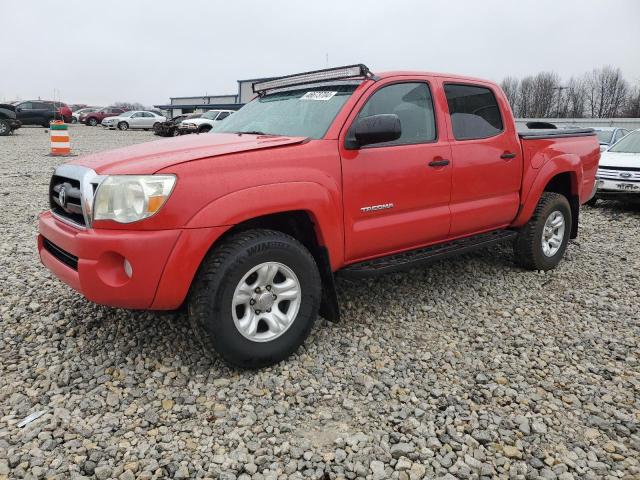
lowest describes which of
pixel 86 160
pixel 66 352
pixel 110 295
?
pixel 66 352

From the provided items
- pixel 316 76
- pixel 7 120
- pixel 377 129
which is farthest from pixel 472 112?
pixel 7 120

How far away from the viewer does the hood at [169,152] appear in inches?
108

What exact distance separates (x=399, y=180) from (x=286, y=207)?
969mm

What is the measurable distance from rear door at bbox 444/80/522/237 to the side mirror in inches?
36.4

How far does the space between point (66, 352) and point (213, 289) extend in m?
1.23

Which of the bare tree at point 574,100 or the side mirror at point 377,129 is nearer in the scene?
the side mirror at point 377,129

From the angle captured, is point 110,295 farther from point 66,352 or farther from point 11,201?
point 11,201

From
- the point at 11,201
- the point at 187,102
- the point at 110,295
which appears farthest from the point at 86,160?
the point at 187,102

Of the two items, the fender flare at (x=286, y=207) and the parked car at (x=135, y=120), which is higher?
the parked car at (x=135, y=120)

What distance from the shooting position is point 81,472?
7.37 ft

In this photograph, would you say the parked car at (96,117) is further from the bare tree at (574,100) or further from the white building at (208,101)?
the bare tree at (574,100)

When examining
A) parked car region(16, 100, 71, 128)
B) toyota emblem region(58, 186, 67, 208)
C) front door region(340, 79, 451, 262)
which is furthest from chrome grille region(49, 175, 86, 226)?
parked car region(16, 100, 71, 128)

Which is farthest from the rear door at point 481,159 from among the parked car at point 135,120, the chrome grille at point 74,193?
the parked car at point 135,120

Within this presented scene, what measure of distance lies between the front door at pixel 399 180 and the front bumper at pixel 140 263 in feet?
3.38
